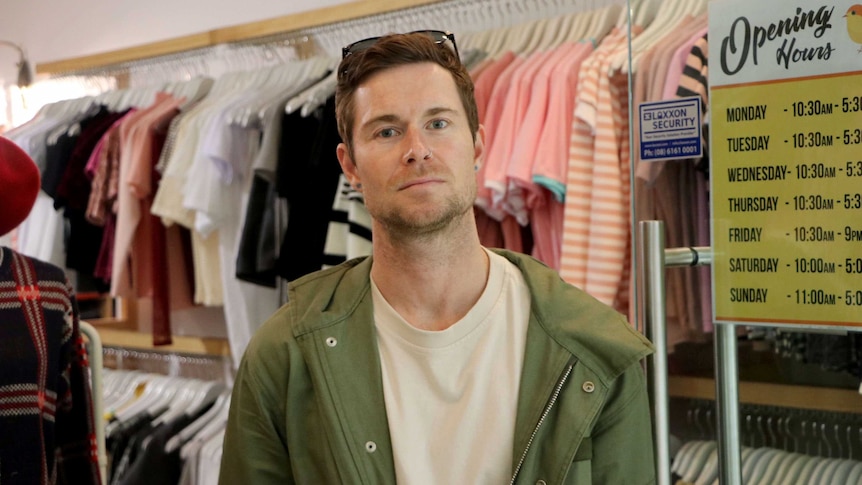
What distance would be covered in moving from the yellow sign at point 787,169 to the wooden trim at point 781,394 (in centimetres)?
11

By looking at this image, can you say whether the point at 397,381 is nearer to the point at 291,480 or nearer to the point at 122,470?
the point at 291,480

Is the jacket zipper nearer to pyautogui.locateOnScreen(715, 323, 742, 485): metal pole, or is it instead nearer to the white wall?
pyautogui.locateOnScreen(715, 323, 742, 485): metal pole

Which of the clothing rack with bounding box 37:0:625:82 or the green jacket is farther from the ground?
the clothing rack with bounding box 37:0:625:82

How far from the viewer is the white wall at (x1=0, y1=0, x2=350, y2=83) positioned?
377 cm

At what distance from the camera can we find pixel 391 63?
4.12 feet

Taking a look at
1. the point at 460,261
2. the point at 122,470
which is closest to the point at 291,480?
the point at 460,261

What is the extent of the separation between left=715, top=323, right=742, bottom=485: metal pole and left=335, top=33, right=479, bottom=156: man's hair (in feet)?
1.57

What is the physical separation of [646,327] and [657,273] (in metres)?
0.07

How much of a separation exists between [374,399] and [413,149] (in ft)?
1.11

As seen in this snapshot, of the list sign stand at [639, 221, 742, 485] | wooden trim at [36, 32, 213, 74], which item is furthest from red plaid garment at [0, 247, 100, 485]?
wooden trim at [36, 32, 213, 74]

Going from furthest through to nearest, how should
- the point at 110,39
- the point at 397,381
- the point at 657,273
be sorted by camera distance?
the point at 110,39 < the point at 397,381 < the point at 657,273

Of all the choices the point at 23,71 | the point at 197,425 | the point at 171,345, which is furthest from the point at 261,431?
the point at 23,71

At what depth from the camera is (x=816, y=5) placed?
3.25 feet

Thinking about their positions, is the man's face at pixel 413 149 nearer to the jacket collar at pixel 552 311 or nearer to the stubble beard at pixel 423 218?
the stubble beard at pixel 423 218
